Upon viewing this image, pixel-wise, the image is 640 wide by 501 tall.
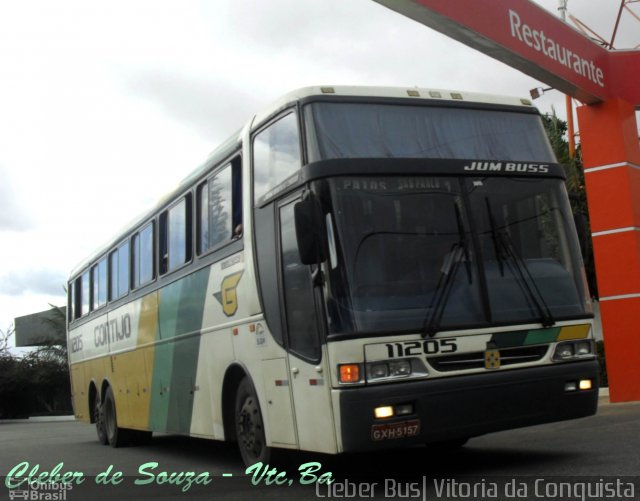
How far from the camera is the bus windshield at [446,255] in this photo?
23.3 feet

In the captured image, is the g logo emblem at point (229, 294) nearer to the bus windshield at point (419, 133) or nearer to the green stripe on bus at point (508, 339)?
the bus windshield at point (419, 133)

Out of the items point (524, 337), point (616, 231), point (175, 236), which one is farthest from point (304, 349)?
point (616, 231)

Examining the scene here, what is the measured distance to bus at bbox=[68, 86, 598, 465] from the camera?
7.04 metres

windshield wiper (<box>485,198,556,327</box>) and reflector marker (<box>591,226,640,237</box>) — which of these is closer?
windshield wiper (<box>485,198,556,327</box>)

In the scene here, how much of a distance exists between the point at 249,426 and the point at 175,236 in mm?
3377

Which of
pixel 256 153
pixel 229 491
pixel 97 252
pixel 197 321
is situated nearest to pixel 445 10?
pixel 256 153

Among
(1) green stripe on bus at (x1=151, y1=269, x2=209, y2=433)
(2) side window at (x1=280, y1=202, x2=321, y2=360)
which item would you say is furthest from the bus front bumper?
(1) green stripe on bus at (x1=151, y1=269, x2=209, y2=433)

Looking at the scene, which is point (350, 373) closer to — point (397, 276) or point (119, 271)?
point (397, 276)

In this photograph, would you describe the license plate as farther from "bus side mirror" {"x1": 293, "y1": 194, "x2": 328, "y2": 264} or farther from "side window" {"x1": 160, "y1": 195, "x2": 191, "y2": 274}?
"side window" {"x1": 160, "y1": 195, "x2": 191, "y2": 274}

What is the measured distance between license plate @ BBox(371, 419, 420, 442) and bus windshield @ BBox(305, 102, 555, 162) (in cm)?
217

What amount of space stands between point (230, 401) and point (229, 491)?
4.92 ft

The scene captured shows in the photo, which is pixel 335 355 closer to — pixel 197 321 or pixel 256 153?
pixel 256 153

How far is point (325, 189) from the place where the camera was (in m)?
7.26

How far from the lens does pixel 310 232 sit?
280 inches
